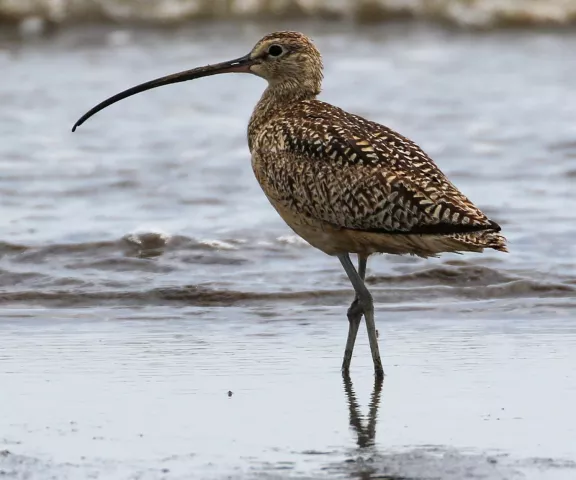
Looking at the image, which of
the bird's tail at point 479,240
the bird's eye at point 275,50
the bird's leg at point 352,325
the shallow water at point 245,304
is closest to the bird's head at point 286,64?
the bird's eye at point 275,50

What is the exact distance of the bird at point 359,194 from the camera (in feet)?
19.7

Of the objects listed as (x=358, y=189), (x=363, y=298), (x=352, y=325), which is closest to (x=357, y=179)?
(x=358, y=189)

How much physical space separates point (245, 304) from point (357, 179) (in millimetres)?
2023

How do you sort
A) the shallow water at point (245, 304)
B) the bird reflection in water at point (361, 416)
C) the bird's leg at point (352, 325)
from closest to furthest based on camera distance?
the shallow water at point (245, 304) < the bird reflection in water at point (361, 416) < the bird's leg at point (352, 325)

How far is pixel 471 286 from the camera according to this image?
8.43 metres

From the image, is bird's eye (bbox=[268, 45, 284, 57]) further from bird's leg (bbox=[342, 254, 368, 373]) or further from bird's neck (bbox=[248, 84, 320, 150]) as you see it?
bird's leg (bbox=[342, 254, 368, 373])

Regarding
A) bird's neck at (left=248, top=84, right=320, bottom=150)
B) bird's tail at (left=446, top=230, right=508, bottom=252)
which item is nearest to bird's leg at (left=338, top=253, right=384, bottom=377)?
bird's tail at (left=446, top=230, right=508, bottom=252)

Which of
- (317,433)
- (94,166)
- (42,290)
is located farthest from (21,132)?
(317,433)

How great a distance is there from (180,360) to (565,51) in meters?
14.3

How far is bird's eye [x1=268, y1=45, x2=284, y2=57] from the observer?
7.15 m

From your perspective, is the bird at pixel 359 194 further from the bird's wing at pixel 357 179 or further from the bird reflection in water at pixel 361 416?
the bird reflection in water at pixel 361 416

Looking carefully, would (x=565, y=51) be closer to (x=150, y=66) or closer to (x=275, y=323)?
(x=150, y=66)

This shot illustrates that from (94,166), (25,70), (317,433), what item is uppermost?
(25,70)

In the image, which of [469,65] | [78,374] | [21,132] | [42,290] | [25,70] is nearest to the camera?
[78,374]
